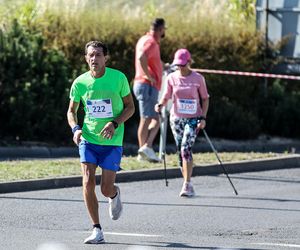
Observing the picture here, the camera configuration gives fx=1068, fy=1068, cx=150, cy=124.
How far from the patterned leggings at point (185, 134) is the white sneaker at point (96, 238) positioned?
341 centimetres

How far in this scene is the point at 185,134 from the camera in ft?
43.4

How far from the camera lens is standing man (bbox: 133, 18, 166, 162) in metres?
15.7

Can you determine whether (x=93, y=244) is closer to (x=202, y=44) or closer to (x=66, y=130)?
(x=66, y=130)

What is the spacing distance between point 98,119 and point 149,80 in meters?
5.77

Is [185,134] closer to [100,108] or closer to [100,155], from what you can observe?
[100,155]

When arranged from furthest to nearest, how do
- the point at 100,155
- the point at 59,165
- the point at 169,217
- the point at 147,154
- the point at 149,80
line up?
the point at 149,80
the point at 147,154
the point at 59,165
the point at 169,217
the point at 100,155

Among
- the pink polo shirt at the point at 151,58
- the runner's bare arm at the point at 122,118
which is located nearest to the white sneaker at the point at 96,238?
the runner's bare arm at the point at 122,118

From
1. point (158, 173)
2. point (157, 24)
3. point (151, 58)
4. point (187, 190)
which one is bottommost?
point (158, 173)

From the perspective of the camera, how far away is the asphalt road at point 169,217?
10.0 metres

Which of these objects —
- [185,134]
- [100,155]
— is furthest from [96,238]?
[185,134]

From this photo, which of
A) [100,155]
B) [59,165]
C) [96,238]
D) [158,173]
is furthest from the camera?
[59,165]

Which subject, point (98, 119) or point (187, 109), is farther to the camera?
point (187, 109)

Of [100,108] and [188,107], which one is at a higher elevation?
[100,108]

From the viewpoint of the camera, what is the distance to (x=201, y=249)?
964cm
